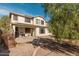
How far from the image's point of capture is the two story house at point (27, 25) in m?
3.66

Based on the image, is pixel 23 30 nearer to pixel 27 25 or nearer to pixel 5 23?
pixel 27 25

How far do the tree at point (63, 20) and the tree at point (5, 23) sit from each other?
0.74m

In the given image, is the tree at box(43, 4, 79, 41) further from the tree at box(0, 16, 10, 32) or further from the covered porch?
the tree at box(0, 16, 10, 32)

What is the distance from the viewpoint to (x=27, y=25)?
12.2ft

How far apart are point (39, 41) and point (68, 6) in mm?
860

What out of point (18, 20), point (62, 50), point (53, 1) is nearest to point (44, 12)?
point (53, 1)

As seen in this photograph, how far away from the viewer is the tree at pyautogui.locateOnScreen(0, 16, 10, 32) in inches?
142

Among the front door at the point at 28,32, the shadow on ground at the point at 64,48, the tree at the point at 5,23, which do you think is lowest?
the shadow on ground at the point at 64,48

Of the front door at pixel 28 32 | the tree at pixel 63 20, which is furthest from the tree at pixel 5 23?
the tree at pixel 63 20

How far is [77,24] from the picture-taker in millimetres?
3617

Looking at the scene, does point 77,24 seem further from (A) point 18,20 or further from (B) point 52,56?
(A) point 18,20

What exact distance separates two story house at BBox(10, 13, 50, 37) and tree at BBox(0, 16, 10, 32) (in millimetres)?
77

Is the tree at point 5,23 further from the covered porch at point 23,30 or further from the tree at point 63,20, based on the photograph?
the tree at point 63,20

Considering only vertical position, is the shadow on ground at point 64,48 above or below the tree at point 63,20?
below
